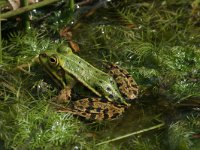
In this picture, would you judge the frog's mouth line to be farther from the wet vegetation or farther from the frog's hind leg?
the frog's hind leg

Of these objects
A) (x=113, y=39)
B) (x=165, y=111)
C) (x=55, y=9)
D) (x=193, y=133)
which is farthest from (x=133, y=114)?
(x=55, y=9)

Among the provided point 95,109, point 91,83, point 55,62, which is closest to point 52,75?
point 55,62

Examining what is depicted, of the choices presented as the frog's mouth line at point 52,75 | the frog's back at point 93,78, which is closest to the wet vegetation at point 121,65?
the frog's mouth line at point 52,75

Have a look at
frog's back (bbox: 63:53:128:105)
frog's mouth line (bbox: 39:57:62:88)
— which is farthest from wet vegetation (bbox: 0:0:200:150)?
frog's back (bbox: 63:53:128:105)

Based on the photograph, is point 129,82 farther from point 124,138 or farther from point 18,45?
point 18,45

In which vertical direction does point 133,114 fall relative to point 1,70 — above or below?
below

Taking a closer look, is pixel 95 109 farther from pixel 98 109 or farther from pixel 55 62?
pixel 55 62
